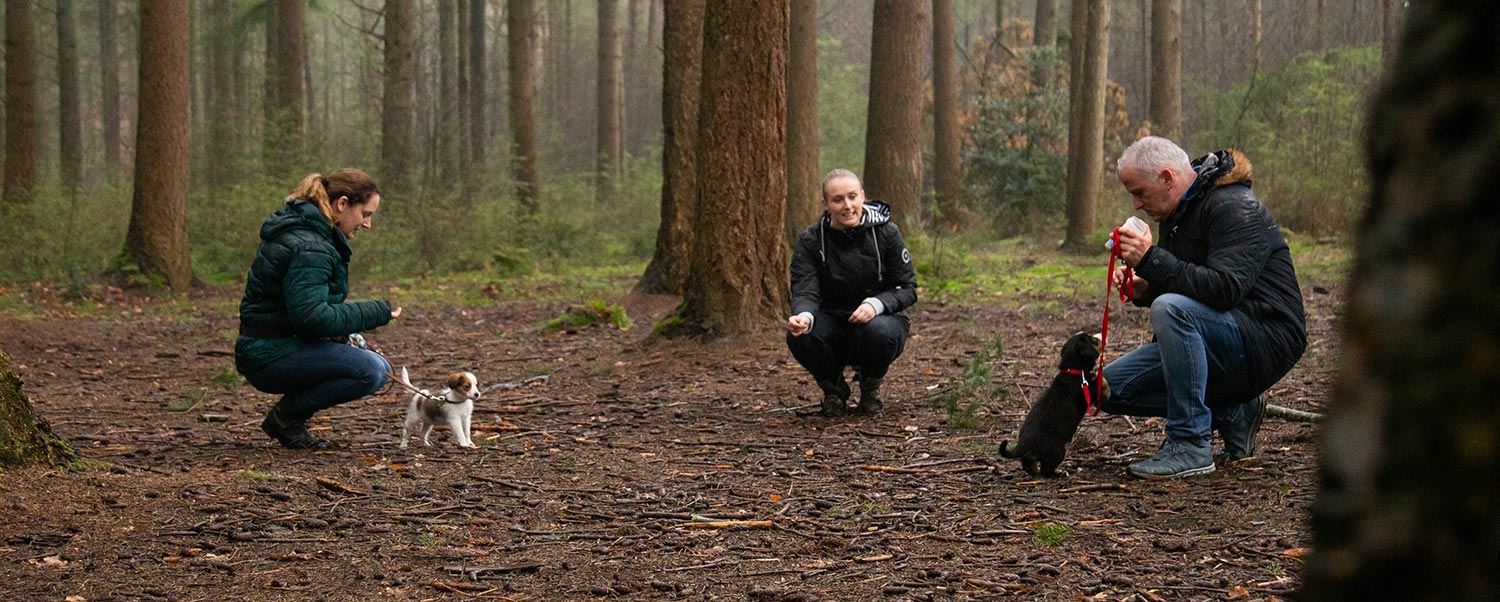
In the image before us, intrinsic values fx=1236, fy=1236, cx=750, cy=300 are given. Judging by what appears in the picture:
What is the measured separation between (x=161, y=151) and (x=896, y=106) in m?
9.67

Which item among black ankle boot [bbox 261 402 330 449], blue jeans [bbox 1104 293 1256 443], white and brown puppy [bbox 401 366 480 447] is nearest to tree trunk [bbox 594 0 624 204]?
white and brown puppy [bbox 401 366 480 447]

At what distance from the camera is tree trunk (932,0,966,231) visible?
24.1m

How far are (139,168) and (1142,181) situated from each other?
13646mm

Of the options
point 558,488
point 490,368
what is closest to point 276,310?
point 558,488

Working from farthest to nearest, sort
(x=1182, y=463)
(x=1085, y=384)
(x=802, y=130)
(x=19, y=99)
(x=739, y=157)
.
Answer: (x=19, y=99)
(x=802, y=130)
(x=739, y=157)
(x=1085, y=384)
(x=1182, y=463)

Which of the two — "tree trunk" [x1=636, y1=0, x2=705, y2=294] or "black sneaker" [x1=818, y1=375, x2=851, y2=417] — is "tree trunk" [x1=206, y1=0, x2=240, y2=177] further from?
"black sneaker" [x1=818, y1=375, x2=851, y2=417]

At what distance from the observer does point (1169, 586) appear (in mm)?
3928

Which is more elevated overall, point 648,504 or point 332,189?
point 332,189

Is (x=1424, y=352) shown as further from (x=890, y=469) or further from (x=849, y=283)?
(x=849, y=283)

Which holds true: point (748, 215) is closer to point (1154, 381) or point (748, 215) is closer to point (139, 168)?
point (1154, 381)

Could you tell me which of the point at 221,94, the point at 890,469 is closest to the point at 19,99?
the point at 221,94

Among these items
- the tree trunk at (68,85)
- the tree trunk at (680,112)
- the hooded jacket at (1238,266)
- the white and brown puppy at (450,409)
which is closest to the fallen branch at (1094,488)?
the hooded jacket at (1238,266)

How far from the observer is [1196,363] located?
5352 mm

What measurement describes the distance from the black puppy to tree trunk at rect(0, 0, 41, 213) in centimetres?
1849
